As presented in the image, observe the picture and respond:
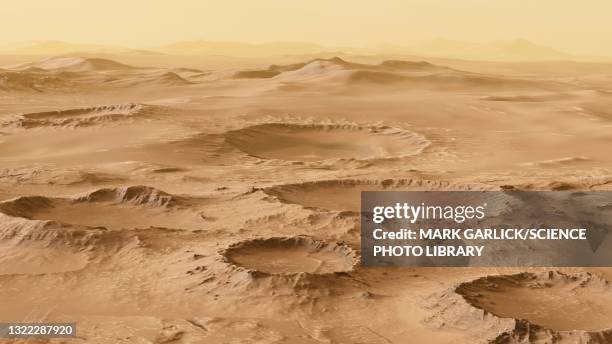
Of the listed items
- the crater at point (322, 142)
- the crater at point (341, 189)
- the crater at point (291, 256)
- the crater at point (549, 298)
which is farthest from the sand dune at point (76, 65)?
the crater at point (549, 298)

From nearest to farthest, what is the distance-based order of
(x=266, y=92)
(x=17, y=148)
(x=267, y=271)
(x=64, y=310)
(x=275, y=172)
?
(x=64, y=310), (x=267, y=271), (x=275, y=172), (x=17, y=148), (x=266, y=92)

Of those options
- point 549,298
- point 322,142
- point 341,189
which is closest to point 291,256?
point 549,298

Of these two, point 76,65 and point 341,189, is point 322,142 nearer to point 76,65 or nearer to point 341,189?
point 341,189

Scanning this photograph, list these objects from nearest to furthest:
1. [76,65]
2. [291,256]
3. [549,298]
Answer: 1. [549,298]
2. [291,256]
3. [76,65]

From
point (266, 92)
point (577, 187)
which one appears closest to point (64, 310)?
point (577, 187)

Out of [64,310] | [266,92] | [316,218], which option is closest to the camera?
[64,310]

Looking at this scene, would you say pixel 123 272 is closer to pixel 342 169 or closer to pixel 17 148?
pixel 342 169
